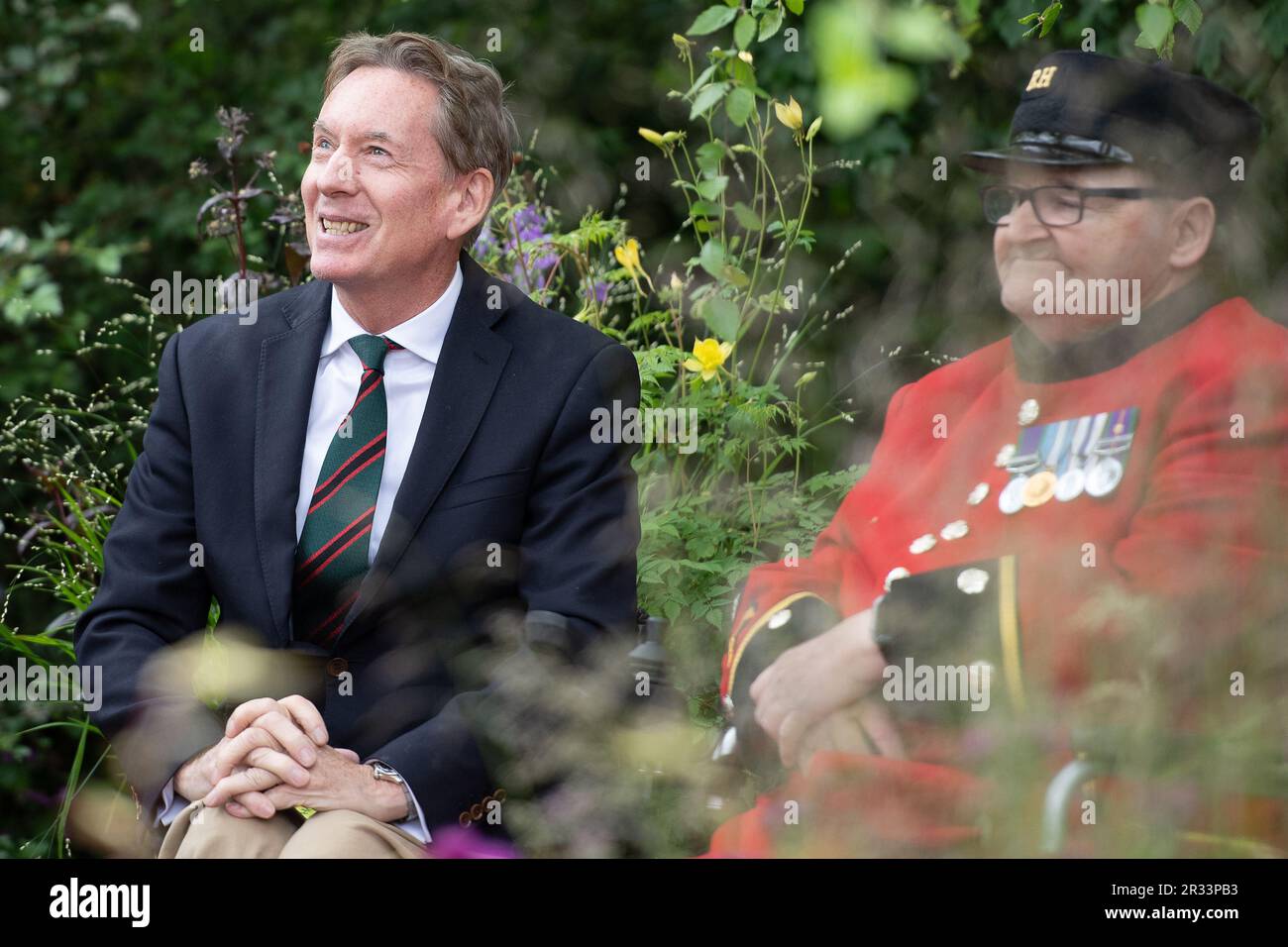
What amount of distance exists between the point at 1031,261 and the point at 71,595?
227cm

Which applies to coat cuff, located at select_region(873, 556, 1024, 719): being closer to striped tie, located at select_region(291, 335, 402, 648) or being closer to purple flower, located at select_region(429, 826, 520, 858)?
purple flower, located at select_region(429, 826, 520, 858)

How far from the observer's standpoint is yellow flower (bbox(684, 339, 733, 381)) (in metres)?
3.42

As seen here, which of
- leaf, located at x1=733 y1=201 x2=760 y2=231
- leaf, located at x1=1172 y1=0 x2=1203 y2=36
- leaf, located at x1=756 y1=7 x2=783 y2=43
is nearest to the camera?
leaf, located at x1=1172 y1=0 x2=1203 y2=36

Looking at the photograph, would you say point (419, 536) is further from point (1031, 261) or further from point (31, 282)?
point (31, 282)

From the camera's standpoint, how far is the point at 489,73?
10.1ft

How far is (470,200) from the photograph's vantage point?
3.06 meters

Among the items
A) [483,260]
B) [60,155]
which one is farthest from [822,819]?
[60,155]

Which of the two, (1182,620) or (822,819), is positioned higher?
(1182,620)

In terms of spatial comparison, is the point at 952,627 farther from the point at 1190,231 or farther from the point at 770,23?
the point at 770,23

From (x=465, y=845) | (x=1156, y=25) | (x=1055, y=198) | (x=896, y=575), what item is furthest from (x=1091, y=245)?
(x=465, y=845)

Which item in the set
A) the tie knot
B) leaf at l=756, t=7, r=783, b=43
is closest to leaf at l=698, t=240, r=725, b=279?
leaf at l=756, t=7, r=783, b=43

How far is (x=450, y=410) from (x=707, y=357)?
0.69m

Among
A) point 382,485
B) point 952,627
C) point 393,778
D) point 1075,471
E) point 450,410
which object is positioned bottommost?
point 393,778

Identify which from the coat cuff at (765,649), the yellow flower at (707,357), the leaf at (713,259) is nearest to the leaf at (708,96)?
the leaf at (713,259)
